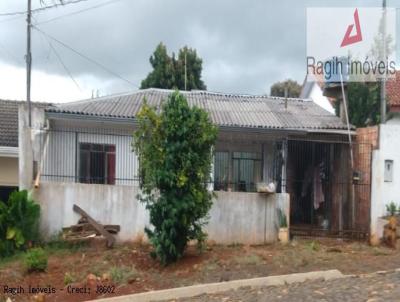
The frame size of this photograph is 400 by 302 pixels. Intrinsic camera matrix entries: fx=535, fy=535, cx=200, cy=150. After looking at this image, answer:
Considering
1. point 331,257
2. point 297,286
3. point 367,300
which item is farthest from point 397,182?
point 367,300

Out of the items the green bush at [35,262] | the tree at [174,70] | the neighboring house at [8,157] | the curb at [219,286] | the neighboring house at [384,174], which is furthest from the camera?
the tree at [174,70]

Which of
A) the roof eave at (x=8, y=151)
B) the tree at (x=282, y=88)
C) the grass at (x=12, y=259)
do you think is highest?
the tree at (x=282, y=88)

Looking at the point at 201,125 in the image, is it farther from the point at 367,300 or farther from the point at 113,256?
the point at 367,300

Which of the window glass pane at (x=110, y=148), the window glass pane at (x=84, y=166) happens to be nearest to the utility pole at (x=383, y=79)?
the window glass pane at (x=110, y=148)

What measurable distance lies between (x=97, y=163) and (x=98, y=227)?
2.82 meters

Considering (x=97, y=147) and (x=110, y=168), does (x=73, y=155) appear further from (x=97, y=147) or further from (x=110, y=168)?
(x=110, y=168)

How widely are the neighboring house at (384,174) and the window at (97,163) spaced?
6485 millimetres

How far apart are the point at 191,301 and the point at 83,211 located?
4734mm

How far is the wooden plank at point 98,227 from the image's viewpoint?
11672mm

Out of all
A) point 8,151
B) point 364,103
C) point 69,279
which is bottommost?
point 69,279

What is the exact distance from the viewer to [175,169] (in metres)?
10.1

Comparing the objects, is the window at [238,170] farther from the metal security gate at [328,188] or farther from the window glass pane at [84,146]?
the window glass pane at [84,146]

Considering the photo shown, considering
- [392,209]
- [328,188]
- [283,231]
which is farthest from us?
[328,188]

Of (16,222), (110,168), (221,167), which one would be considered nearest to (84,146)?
(110,168)
